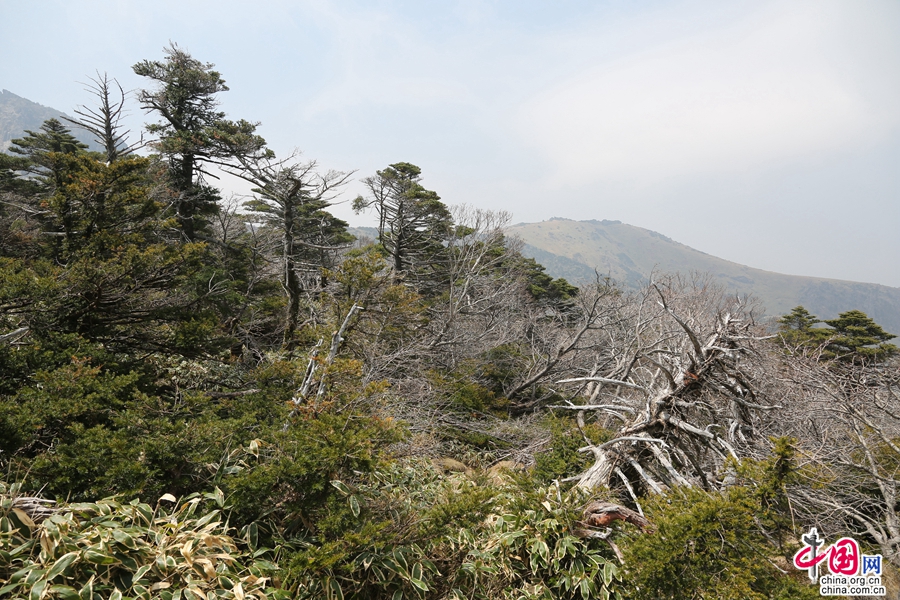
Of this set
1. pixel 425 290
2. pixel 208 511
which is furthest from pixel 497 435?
pixel 425 290

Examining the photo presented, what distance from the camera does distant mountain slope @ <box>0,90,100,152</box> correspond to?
Answer: 397ft

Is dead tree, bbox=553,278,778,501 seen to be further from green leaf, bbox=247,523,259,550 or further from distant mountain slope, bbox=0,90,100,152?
distant mountain slope, bbox=0,90,100,152

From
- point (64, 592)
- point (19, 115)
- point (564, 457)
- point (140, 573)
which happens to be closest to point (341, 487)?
point (140, 573)

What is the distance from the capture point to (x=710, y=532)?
7.98 feet

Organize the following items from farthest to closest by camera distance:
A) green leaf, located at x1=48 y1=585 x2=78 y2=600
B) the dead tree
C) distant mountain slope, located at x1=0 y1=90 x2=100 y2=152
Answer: distant mountain slope, located at x1=0 y1=90 x2=100 y2=152, the dead tree, green leaf, located at x1=48 y1=585 x2=78 y2=600

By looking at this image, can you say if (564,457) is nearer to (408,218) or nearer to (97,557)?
(97,557)

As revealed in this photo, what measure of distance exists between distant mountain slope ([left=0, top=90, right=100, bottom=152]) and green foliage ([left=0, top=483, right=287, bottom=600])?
16144cm

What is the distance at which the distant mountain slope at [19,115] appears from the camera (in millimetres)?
121062

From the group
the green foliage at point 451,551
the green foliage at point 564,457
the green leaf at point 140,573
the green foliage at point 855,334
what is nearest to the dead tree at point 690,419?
the green foliage at point 564,457

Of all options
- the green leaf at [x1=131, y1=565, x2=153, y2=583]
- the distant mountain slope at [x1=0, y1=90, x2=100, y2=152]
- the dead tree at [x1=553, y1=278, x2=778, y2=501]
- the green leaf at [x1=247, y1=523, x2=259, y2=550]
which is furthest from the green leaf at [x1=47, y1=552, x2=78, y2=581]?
the distant mountain slope at [x1=0, y1=90, x2=100, y2=152]

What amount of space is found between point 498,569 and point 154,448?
8.97 ft

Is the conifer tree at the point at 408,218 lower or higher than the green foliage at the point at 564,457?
higher

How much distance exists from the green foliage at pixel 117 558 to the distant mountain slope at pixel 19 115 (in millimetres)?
161439

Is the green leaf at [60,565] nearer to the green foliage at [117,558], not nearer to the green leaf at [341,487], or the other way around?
the green foliage at [117,558]
